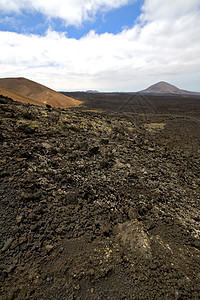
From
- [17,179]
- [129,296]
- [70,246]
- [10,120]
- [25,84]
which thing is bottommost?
[129,296]

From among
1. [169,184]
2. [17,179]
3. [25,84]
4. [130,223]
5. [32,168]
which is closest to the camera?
[130,223]

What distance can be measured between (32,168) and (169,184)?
190 inches

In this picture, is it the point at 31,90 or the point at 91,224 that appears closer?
A: the point at 91,224

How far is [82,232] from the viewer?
319 centimetres

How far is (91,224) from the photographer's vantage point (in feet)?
11.1

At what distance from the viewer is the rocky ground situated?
2.42 meters

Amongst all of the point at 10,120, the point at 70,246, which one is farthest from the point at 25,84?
the point at 70,246

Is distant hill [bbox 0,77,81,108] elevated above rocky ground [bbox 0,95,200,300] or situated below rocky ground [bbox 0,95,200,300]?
above

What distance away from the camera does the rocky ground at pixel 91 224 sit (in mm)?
2418

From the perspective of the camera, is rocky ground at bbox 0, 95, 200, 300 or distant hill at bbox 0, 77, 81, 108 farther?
distant hill at bbox 0, 77, 81, 108

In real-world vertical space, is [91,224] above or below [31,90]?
below

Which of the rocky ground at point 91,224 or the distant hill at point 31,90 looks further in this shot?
the distant hill at point 31,90

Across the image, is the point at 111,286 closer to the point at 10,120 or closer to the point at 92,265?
the point at 92,265

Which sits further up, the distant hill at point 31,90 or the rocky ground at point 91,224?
the distant hill at point 31,90
